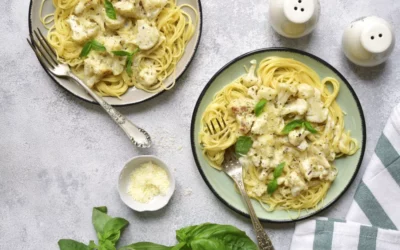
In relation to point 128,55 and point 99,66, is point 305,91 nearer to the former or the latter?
point 128,55

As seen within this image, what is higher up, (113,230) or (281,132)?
(281,132)

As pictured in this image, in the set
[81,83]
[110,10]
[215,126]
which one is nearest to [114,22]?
[110,10]

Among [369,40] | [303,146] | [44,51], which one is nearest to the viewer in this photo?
[369,40]

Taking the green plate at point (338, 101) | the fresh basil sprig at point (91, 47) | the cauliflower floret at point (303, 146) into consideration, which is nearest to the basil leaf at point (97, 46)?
the fresh basil sprig at point (91, 47)

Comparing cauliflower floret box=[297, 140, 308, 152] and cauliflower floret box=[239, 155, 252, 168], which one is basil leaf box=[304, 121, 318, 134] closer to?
cauliflower floret box=[297, 140, 308, 152]

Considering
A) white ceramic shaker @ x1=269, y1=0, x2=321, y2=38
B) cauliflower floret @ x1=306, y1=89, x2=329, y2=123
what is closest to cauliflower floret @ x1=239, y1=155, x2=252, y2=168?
cauliflower floret @ x1=306, y1=89, x2=329, y2=123
